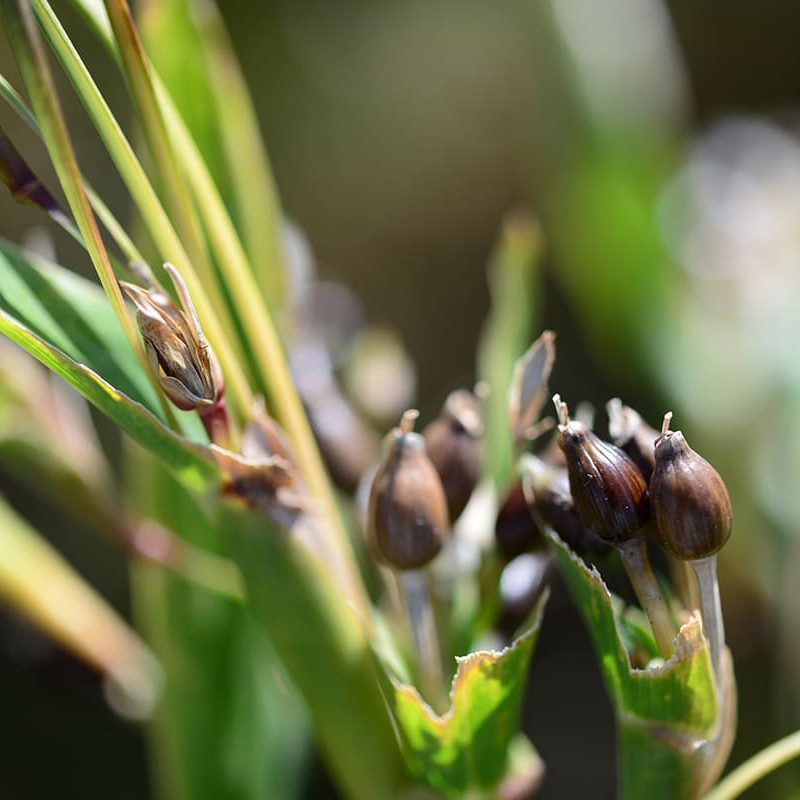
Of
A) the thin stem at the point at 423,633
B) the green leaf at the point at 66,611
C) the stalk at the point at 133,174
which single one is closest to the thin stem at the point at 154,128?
the stalk at the point at 133,174

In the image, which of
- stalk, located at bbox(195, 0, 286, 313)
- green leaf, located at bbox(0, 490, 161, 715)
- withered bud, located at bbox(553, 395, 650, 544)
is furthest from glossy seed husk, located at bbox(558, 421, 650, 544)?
green leaf, located at bbox(0, 490, 161, 715)

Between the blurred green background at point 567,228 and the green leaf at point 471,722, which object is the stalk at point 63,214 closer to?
the green leaf at point 471,722

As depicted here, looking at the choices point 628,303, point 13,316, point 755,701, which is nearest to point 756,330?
point 628,303

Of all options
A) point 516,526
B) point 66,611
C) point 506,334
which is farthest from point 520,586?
point 66,611

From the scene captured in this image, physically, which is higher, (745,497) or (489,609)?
(489,609)

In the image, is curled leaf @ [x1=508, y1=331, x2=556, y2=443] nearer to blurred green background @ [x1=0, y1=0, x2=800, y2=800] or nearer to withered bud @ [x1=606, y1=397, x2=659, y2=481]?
withered bud @ [x1=606, y1=397, x2=659, y2=481]

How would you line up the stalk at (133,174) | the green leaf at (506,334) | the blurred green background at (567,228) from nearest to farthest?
the stalk at (133,174) → the green leaf at (506,334) → the blurred green background at (567,228)

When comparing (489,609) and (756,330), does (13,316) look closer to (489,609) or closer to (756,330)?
(489,609)
